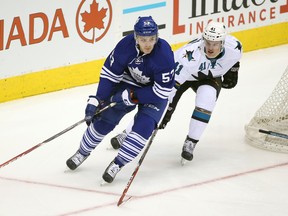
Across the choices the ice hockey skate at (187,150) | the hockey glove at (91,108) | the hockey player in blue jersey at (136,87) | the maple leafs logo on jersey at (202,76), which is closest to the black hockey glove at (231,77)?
the maple leafs logo on jersey at (202,76)

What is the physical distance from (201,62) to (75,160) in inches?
38.1

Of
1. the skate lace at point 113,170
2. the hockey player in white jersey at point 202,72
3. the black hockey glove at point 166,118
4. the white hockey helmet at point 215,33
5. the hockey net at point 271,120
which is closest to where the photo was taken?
the skate lace at point 113,170

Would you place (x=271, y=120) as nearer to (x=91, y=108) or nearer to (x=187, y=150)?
(x=187, y=150)

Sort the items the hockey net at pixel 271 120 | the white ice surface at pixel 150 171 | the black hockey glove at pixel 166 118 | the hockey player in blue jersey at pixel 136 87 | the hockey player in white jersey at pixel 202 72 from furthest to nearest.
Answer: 1. the hockey net at pixel 271 120
2. the black hockey glove at pixel 166 118
3. the hockey player in white jersey at pixel 202 72
4. the hockey player in blue jersey at pixel 136 87
5. the white ice surface at pixel 150 171

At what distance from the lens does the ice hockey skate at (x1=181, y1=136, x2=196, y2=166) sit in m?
5.78

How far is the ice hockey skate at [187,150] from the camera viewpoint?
19.0ft

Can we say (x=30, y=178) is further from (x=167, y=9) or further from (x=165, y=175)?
(x=167, y=9)

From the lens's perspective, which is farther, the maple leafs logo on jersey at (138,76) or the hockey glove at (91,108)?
the maple leafs logo on jersey at (138,76)

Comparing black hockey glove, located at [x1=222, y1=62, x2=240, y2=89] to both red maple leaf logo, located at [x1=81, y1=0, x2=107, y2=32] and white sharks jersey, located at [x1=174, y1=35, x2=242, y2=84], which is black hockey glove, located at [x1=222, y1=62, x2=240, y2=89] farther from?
red maple leaf logo, located at [x1=81, y1=0, x2=107, y2=32]

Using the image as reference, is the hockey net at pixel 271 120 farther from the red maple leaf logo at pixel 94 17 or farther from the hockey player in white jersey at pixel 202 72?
the red maple leaf logo at pixel 94 17

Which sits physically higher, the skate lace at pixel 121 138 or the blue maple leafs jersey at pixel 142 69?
the blue maple leafs jersey at pixel 142 69

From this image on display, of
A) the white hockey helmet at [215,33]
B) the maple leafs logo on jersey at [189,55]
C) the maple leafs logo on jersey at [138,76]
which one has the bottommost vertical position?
the maple leafs logo on jersey at [189,55]

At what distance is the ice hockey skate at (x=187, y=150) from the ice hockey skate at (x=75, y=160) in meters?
0.61

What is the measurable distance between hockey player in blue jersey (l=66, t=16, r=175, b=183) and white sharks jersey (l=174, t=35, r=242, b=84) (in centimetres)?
39
